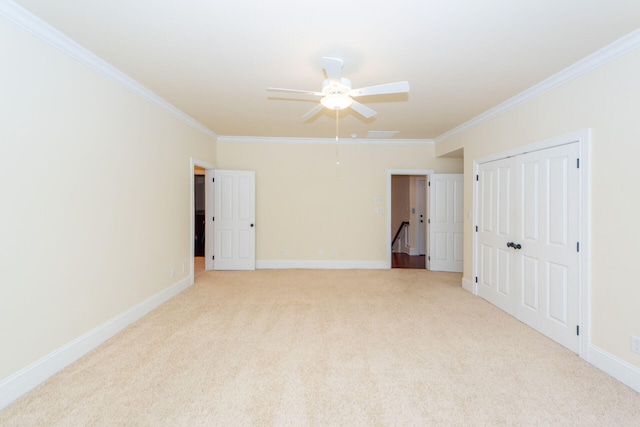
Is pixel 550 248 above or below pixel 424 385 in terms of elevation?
above

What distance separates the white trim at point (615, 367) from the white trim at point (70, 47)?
16.2 ft

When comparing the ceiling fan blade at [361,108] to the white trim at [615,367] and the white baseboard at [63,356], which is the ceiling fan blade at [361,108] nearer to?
the white trim at [615,367]

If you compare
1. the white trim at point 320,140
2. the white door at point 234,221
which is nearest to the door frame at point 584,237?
the white trim at point 320,140

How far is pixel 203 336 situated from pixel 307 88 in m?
2.79

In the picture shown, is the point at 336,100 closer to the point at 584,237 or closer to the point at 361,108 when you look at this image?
the point at 361,108

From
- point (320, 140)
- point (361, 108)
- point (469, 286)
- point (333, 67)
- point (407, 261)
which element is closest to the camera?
point (333, 67)

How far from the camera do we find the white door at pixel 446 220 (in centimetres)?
581

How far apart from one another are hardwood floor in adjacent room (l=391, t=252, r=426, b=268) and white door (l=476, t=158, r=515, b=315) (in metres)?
2.18

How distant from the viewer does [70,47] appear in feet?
7.75

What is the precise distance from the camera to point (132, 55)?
2.57 metres

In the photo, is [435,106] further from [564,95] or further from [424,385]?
[424,385]

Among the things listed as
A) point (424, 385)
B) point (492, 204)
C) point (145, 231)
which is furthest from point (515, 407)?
point (145, 231)

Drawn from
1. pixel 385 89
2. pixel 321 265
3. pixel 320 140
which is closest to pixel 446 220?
pixel 321 265

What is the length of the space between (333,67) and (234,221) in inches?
163
